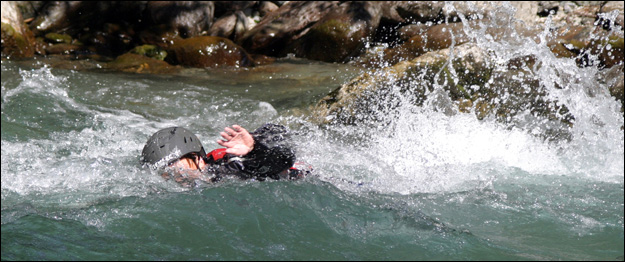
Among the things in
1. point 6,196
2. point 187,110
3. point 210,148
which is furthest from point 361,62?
point 6,196

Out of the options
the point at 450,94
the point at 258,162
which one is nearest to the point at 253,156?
the point at 258,162

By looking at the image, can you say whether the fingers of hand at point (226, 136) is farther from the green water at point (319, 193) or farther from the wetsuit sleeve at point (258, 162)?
the green water at point (319, 193)

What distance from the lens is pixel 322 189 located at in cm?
507

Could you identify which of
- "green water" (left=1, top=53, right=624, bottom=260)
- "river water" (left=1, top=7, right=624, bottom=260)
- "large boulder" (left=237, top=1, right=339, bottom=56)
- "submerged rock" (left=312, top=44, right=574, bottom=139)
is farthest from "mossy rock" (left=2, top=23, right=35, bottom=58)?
"submerged rock" (left=312, top=44, right=574, bottom=139)

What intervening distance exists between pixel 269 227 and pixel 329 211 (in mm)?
568

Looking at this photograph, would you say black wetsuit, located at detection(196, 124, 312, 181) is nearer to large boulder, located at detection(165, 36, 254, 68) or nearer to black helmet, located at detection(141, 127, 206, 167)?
black helmet, located at detection(141, 127, 206, 167)

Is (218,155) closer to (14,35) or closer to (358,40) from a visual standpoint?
(358,40)

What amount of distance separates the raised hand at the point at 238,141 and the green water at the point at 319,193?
0.35 meters

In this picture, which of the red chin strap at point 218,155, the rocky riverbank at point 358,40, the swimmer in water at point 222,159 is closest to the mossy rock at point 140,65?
the rocky riverbank at point 358,40

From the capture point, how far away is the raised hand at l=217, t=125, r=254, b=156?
17.3 ft

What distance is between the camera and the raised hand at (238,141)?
208 inches

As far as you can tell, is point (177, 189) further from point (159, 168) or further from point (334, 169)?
point (334, 169)

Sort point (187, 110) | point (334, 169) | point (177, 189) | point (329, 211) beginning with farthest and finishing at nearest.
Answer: point (187, 110) → point (334, 169) → point (177, 189) → point (329, 211)

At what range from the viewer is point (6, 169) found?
5582mm
